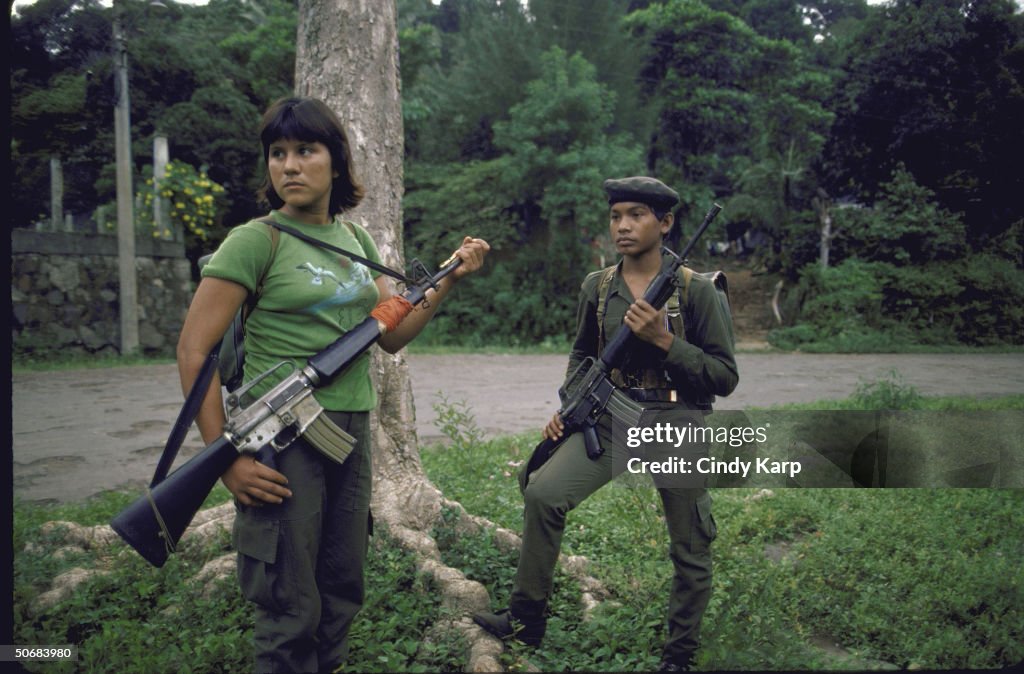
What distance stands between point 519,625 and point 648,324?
1236mm

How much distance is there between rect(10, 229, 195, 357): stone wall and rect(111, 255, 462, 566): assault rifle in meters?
9.35

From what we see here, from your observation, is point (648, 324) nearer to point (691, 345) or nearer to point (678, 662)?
point (691, 345)

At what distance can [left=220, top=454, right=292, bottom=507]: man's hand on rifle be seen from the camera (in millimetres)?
2125

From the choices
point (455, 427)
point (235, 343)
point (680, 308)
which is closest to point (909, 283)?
point (455, 427)

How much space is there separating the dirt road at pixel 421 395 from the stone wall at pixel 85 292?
1.32 metres

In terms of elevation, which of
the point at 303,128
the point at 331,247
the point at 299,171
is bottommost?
the point at 331,247

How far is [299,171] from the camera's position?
2.27 meters

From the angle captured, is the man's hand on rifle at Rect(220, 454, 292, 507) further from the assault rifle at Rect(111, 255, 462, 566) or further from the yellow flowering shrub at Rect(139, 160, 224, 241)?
the yellow flowering shrub at Rect(139, 160, 224, 241)

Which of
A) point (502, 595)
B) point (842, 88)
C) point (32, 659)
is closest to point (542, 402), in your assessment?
point (842, 88)

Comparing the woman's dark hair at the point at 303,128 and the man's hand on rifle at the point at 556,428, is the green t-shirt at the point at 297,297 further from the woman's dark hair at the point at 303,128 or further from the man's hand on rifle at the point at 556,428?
the man's hand on rifle at the point at 556,428

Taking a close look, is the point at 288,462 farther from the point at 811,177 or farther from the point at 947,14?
the point at 811,177

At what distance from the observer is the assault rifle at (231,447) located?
213cm

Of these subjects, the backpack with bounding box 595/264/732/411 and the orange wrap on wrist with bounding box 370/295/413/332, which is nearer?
the orange wrap on wrist with bounding box 370/295/413/332

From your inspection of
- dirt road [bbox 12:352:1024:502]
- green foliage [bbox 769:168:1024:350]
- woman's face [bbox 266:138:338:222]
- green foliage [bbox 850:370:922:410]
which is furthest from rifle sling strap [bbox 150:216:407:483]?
green foliage [bbox 850:370:922:410]
